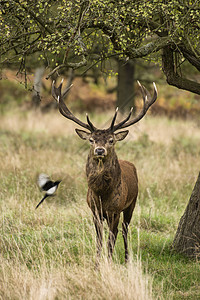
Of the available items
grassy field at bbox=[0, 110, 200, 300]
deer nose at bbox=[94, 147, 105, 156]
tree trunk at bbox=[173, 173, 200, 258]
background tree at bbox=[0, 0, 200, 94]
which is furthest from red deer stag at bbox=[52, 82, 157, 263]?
tree trunk at bbox=[173, 173, 200, 258]

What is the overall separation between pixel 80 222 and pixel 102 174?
2296 mm

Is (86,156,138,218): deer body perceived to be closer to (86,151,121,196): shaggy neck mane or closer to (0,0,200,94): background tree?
(86,151,121,196): shaggy neck mane

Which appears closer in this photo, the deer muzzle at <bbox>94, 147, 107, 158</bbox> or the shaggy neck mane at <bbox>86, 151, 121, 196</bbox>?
the deer muzzle at <bbox>94, 147, 107, 158</bbox>

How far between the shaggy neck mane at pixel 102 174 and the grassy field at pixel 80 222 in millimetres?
508

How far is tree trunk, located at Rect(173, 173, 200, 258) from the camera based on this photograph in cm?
669

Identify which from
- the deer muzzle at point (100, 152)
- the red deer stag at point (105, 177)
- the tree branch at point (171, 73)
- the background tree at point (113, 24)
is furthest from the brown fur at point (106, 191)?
the tree branch at point (171, 73)

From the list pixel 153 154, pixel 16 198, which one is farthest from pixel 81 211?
pixel 153 154

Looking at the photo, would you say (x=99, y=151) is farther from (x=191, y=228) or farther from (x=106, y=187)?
(x=191, y=228)

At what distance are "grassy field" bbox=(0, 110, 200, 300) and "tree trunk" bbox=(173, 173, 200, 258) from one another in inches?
6.7

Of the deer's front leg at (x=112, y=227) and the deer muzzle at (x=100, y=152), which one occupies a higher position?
the deer muzzle at (x=100, y=152)

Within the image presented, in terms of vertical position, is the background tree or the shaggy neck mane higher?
the background tree

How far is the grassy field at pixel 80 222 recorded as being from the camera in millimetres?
4992

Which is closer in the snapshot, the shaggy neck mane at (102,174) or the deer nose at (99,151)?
the deer nose at (99,151)

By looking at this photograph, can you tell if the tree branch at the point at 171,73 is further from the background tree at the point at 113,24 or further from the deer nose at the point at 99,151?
the deer nose at the point at 99,151
